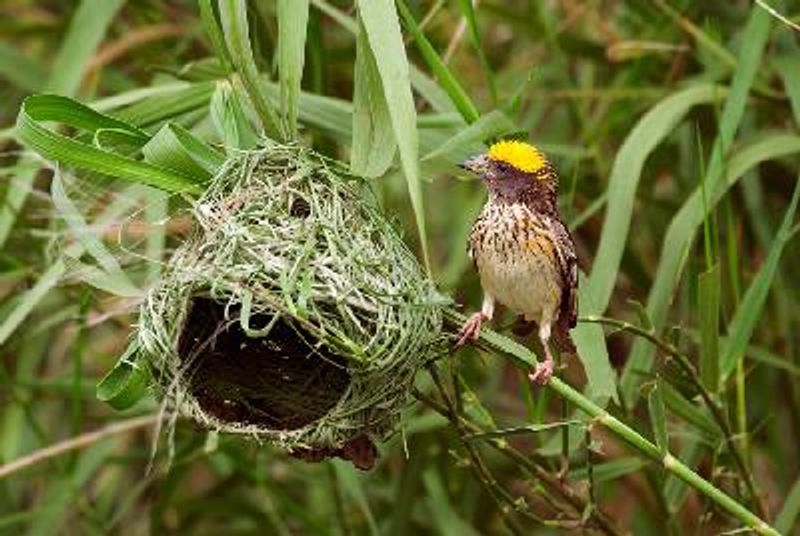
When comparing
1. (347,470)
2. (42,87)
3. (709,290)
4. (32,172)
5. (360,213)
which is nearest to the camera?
(360,213)

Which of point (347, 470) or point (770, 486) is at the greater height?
point (347, 470)

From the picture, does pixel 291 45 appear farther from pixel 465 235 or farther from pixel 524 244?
pixel 465 235

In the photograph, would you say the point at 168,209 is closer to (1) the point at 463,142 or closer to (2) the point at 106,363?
(1) the point at 463,142

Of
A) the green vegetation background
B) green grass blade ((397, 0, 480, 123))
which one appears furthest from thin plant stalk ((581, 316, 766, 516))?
green grass blade ((397, 0, 480, 123))

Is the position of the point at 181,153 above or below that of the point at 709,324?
above

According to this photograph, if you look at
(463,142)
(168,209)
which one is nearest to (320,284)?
(463,142)

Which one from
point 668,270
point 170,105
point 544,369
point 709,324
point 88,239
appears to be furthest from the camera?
point 668,270

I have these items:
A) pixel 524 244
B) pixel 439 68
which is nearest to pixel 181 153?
pixel 439 68
